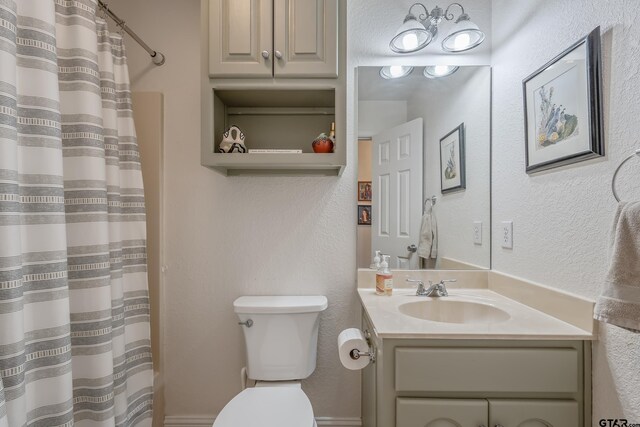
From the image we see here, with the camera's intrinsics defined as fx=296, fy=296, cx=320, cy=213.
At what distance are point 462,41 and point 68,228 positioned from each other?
183cm

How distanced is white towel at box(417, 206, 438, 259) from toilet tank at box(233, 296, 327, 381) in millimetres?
595

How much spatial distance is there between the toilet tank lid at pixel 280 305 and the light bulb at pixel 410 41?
1300 millimetres

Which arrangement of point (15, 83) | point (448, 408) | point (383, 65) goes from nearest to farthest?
point (15, 83) < point (448, 408) < point (383, 65)

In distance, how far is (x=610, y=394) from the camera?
2.70 feet

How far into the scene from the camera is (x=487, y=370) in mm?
883

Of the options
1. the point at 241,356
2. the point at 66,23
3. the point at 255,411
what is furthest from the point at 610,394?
the point at 66,23

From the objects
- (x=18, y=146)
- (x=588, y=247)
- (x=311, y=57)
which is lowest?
(x=588, y=247)

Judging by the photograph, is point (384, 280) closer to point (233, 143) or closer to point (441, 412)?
point (441, 412)

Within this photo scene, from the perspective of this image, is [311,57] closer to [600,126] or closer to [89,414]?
[600,126]

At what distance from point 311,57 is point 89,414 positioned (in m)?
1.59

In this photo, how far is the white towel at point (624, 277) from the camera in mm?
636

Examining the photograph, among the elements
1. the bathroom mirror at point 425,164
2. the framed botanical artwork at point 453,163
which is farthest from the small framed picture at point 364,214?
the framed botanical artwork at point 453,163

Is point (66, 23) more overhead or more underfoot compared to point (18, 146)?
more overhead

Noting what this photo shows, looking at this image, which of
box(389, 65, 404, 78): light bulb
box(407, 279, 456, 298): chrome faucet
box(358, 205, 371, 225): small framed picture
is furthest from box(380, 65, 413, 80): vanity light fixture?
box(407, 279, 456, 298): chrome faucet
